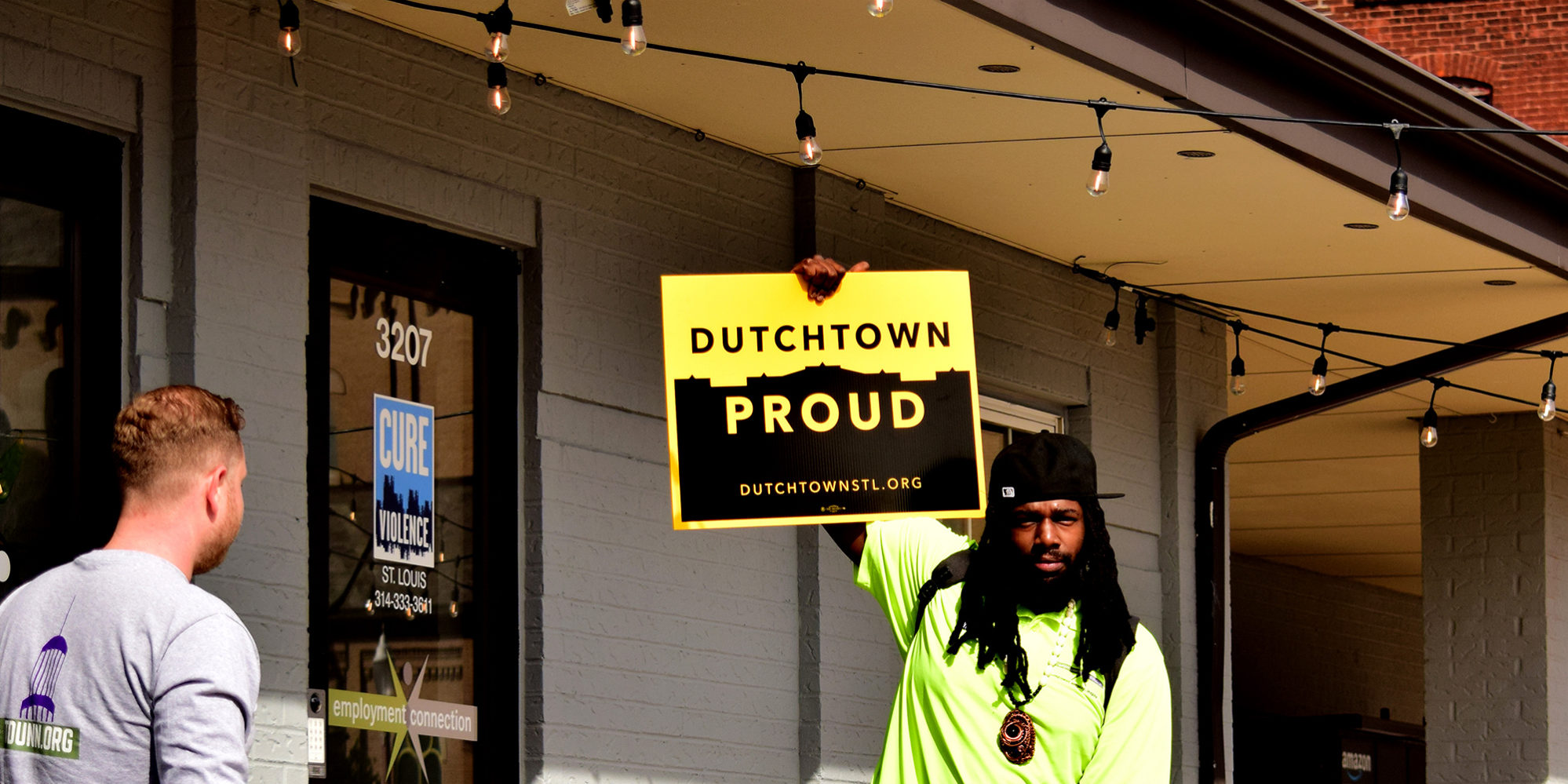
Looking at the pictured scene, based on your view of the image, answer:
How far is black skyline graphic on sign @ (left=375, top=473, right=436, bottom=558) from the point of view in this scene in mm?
7188

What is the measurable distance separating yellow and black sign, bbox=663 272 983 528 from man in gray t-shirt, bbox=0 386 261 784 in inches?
90.9

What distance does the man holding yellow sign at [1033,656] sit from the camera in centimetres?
447

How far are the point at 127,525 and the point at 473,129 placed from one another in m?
4.15

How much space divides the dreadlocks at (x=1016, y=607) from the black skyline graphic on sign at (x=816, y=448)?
0.93 meters

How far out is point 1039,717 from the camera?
14.7 ft

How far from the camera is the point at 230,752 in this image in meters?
3.27

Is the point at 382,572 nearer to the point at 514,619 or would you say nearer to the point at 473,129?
the point at 514,619

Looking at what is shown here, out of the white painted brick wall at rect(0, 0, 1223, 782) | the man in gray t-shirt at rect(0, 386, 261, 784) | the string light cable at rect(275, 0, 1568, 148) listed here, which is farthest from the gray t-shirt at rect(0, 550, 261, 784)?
the string light cable at rect(275, 0, 1568, 148)

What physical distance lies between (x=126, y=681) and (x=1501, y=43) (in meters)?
22.1

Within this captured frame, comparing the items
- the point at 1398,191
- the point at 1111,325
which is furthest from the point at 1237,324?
the point at 1398,191

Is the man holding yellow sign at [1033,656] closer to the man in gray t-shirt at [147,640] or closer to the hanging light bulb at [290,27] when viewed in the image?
the man in gray t-shirt at [147,640]

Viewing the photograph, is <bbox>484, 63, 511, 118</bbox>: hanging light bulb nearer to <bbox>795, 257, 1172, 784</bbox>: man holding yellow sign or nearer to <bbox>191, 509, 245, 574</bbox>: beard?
<bbox>795, 257, 1172, 784</bbox>: man holding yellow sign

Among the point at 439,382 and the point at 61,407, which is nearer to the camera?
the point at 61,407

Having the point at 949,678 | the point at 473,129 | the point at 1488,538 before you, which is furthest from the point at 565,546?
the point at 1488,538
